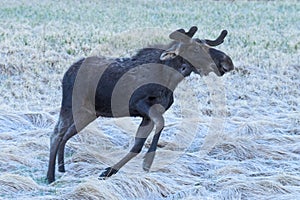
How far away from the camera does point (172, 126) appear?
9.27 m

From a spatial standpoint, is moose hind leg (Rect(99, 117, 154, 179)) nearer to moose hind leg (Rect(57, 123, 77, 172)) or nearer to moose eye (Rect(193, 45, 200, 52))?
moose hind leg (Rect(57, 123, 77, 172))

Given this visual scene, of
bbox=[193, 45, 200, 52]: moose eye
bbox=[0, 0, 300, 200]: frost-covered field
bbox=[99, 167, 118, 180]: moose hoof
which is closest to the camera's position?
bbox=[0, 0, 300, 200]: frost-covered field

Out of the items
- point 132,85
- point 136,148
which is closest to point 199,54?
point 132,85

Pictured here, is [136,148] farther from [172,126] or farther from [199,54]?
[172,126]

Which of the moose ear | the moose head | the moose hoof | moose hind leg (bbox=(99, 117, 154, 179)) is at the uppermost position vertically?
the moose head

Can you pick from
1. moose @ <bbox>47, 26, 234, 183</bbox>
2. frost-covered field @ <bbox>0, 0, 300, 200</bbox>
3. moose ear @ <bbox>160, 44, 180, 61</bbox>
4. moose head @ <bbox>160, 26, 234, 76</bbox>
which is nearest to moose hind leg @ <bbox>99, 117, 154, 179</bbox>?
moose @ <bbox>47, 26, 234, 183</bbox>

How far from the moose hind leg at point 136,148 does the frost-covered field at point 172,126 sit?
5.4 inches

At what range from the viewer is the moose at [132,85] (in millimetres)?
6992

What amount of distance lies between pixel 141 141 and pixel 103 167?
0.59m

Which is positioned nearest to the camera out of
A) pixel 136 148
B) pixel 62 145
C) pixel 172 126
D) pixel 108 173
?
pixel 108 173

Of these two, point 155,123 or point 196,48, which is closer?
point 155,123

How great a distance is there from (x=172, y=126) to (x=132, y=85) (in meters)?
2.36

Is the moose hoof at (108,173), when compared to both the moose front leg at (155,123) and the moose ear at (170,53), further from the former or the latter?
the moose ear at (170,53)

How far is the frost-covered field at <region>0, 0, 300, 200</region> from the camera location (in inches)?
258
